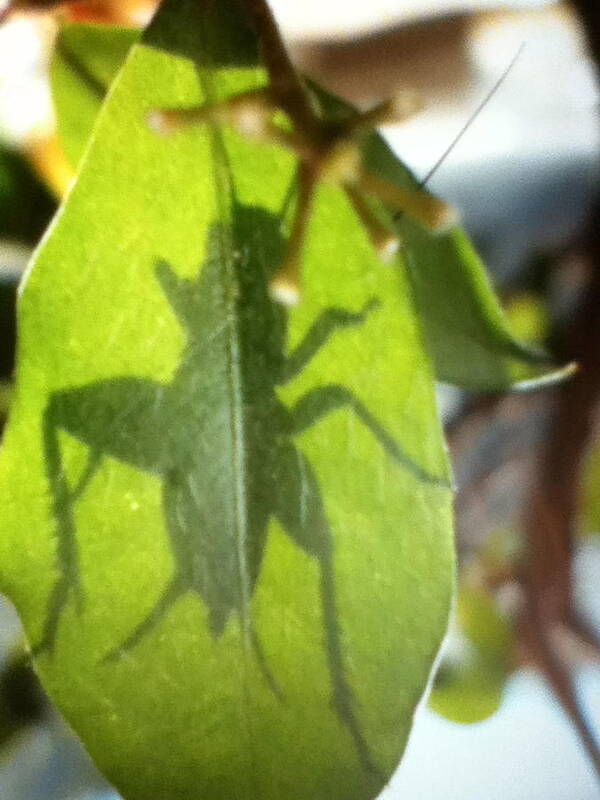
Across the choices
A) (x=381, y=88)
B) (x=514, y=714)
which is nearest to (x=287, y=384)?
(x=381, y=88)

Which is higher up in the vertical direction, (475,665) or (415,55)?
(415,55)

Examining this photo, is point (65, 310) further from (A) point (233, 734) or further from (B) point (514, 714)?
(B) point (514, 714)

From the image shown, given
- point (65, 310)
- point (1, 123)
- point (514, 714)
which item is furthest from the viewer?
point (514, 714)

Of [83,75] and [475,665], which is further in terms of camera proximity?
[475,665]

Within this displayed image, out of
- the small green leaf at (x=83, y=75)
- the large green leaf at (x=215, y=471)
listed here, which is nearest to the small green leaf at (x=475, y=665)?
the large green leaf at (x=215, y=471)

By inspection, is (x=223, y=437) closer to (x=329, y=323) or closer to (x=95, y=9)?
(x=329, y=323)

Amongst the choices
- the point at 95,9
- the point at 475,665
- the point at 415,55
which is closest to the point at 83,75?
the point at 95,9

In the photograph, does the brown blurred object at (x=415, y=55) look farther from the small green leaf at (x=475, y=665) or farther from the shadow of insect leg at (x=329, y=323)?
the small green leaf at (x=475, y=665)
